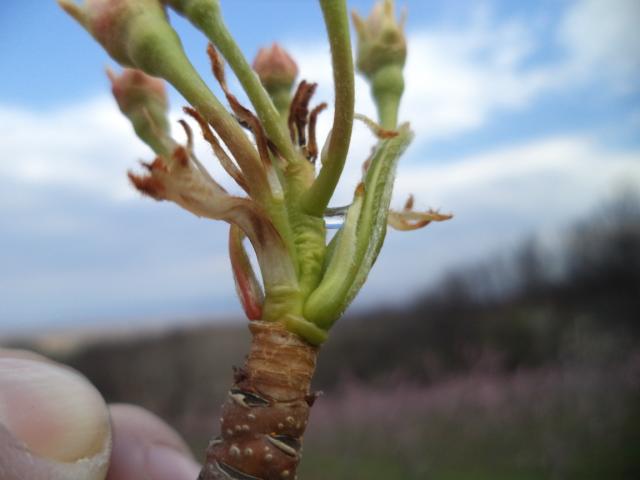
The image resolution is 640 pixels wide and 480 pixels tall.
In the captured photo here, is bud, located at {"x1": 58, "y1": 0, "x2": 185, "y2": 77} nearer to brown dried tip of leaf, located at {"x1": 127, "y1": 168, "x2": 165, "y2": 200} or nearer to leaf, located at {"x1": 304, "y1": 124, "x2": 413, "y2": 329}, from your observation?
brown dried tip of leaf, located at {"x1": 127, "y1": 168, "x2": 165, "y2": 200}

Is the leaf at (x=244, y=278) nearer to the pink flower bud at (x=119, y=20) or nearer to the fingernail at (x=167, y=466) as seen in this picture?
the pink flower bud at (x=119, y=20)

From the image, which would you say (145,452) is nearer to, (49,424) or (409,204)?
(49,424)

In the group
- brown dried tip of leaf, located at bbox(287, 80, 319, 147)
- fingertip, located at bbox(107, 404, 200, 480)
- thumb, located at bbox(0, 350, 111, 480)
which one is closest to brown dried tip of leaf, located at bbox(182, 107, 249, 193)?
brown dried tip of leaf, located at bbox(287, 80, 319, 147)

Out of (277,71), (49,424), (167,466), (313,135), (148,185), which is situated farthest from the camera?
(167,466)

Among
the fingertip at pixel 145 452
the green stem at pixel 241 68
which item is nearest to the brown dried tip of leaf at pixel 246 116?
the green stem at pixel 241 68

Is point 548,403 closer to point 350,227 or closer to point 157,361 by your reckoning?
point 157,361

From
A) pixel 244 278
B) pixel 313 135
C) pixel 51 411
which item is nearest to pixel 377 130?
pixel 313 135
